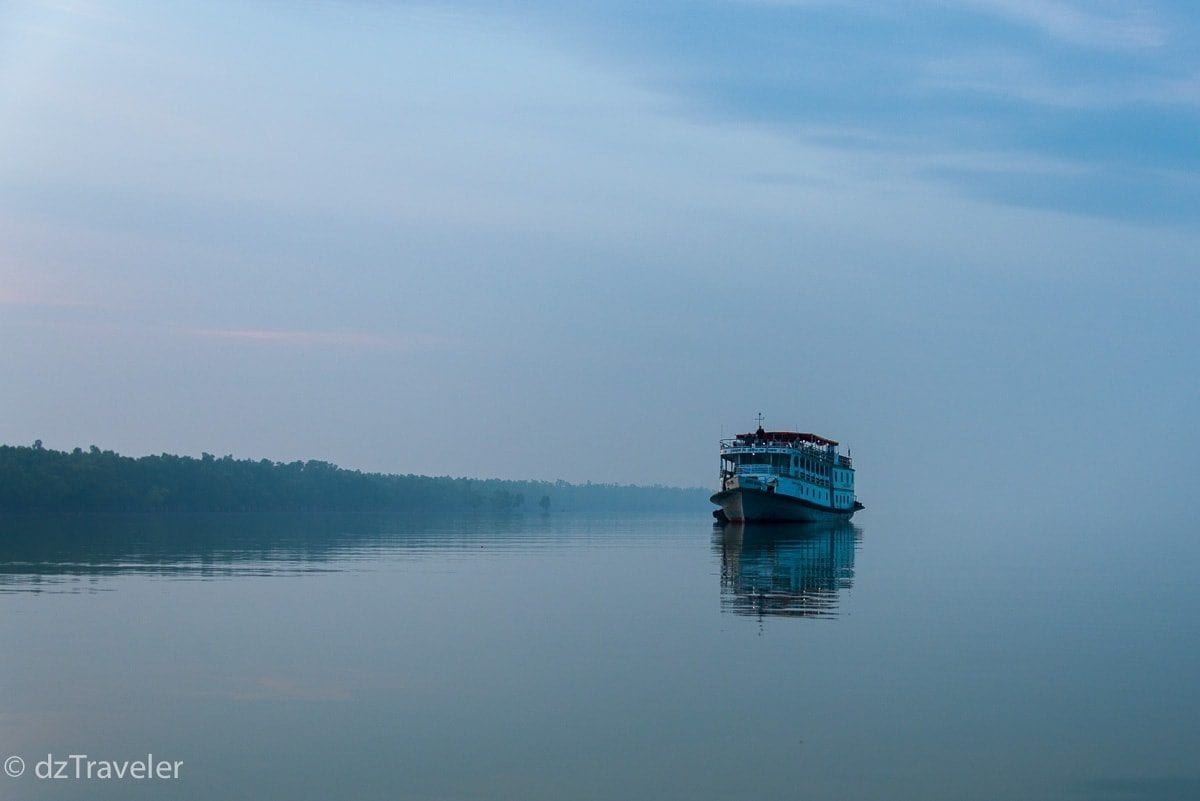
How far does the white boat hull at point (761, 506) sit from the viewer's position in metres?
107

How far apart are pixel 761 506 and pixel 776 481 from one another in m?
2.34

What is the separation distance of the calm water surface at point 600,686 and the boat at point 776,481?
55156 millimetres

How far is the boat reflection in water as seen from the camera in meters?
40.8

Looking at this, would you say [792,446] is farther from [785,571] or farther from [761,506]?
[785,571]

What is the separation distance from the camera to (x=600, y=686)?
25.9 meters

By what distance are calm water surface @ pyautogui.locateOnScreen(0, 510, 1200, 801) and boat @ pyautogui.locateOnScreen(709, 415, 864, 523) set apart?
181ft

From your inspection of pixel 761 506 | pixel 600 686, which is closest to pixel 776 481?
pixel 761 506

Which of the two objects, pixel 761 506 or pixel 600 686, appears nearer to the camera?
pixel 600 686

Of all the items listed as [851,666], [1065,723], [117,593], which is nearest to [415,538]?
[117,593]

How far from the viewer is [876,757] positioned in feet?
67.1

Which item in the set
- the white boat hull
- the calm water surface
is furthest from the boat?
the calm water surface

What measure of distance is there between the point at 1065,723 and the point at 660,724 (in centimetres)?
697

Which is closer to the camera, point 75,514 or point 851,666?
point 851,666

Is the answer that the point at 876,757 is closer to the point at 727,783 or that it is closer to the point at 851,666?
the point at 727,783
